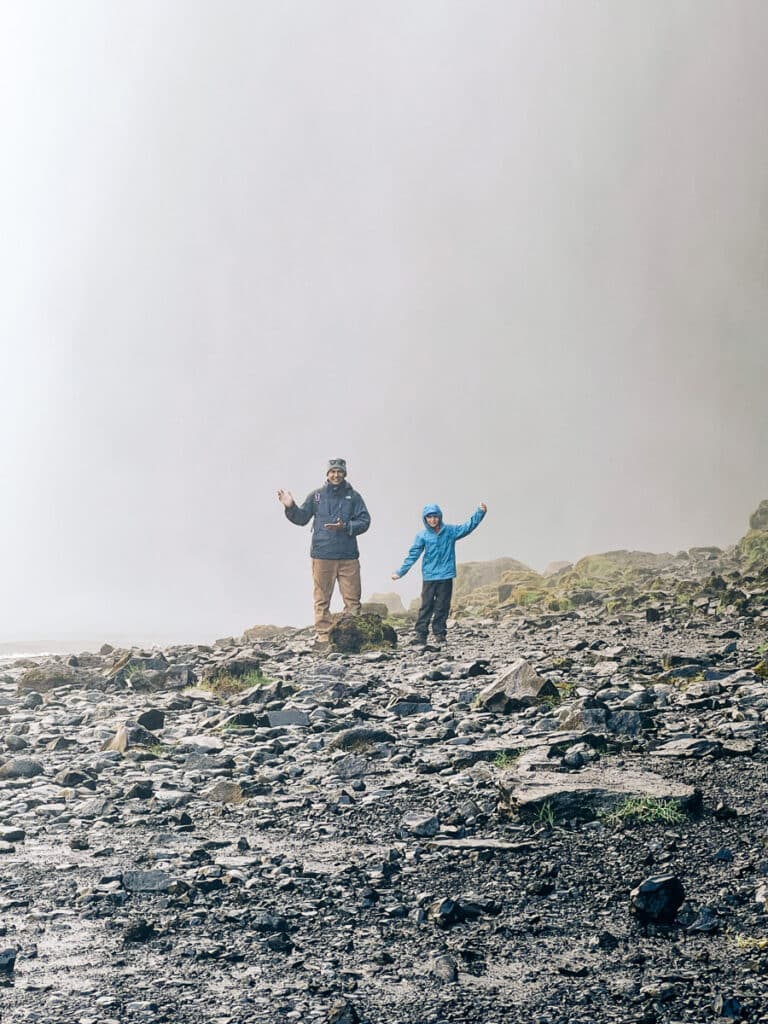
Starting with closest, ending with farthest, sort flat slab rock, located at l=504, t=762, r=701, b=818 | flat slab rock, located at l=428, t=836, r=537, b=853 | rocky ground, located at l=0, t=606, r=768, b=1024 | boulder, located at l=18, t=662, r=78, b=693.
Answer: rocky ground, located at l=0, t=606, r=768, b=1024 → flat slab rock, located at l=428, t=836, r=537, b=853 → flat slab rock, located at l=504, t=762, r=701, b=818 → boulder, located at l=18, t=662, r=78, b=693

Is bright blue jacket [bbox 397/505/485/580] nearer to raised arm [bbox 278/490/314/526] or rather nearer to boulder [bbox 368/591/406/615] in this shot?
raised arm [bbox 278/490/314/526]

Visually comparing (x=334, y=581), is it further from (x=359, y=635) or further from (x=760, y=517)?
(x=760, y=517)

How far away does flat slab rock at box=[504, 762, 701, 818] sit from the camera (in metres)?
7.96

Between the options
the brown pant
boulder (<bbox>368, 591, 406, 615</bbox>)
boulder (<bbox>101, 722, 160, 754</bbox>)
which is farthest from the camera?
boulder (<bbox>368, 591, 406, 615</bbox>)

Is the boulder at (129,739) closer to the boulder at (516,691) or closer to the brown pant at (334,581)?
the boulder at (516,691)

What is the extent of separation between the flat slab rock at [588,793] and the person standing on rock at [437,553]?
12.3m

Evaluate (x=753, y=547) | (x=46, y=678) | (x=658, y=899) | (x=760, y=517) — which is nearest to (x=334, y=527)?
(x=46, y=678)

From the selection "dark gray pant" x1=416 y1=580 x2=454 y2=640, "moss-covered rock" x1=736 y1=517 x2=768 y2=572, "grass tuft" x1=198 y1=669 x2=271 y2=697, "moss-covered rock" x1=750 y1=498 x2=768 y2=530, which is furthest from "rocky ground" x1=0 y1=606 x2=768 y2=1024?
"moss-covered rock" x1=750 y1=498 x2=768 y2=530

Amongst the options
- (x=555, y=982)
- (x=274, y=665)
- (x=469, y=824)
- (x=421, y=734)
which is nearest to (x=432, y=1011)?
(x=555, y=982)

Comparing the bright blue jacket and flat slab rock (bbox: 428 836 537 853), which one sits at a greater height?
the bright blue jacket

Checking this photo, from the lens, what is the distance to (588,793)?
26.5ft

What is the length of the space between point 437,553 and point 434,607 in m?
1.33

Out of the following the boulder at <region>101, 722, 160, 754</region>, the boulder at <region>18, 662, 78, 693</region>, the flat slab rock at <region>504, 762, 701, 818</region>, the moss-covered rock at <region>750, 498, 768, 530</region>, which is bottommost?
the flat slab rock at <region>504, 762, 701, 818</region>

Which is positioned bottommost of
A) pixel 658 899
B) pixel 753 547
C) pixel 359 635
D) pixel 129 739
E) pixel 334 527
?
pixel 658 899
